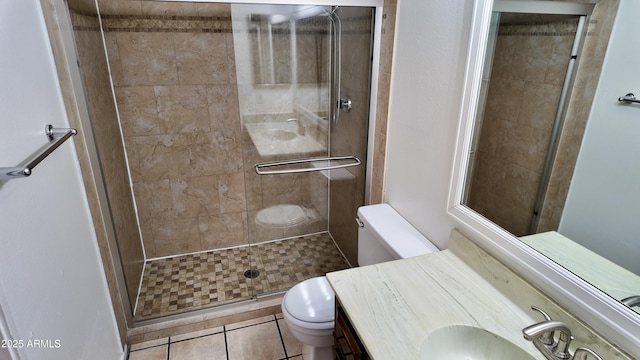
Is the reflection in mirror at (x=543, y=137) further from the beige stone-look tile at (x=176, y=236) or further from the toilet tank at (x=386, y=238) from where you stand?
the beige stone-look tile at (x=176, y=236)

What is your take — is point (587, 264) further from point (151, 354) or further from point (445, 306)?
point (151, 354)

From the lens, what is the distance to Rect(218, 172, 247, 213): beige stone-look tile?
2.81m

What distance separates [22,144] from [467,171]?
1.48 m

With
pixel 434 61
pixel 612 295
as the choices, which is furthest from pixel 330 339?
pixel 434 61

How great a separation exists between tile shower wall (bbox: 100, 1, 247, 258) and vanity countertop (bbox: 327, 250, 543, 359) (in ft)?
5.90

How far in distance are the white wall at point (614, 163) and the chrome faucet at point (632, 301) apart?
2.7 inches

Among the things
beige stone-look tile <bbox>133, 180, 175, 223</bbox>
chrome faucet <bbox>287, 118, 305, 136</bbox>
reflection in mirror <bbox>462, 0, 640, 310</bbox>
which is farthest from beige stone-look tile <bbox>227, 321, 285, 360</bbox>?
reflection in mirror <bbox>462, 0, 640, 310</bbox>

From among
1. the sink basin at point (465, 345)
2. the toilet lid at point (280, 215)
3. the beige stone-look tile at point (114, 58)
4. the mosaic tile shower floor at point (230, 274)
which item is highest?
the beige stone-look tile at point (114, 58)

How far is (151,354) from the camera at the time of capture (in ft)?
6.47

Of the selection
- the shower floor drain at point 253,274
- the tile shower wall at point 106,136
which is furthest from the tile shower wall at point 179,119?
the shower floor drain at point 253,274

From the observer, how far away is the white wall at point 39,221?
960 millimetres

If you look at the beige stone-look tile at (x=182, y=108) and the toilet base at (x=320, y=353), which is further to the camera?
the beige stone-look tile at (x=182, y=108)

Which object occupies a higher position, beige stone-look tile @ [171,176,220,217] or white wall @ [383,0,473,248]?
white wall @ [383,0,473,248]

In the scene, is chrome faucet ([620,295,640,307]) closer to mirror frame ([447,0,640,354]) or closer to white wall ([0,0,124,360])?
mirror frame ([447,0,640,354])
